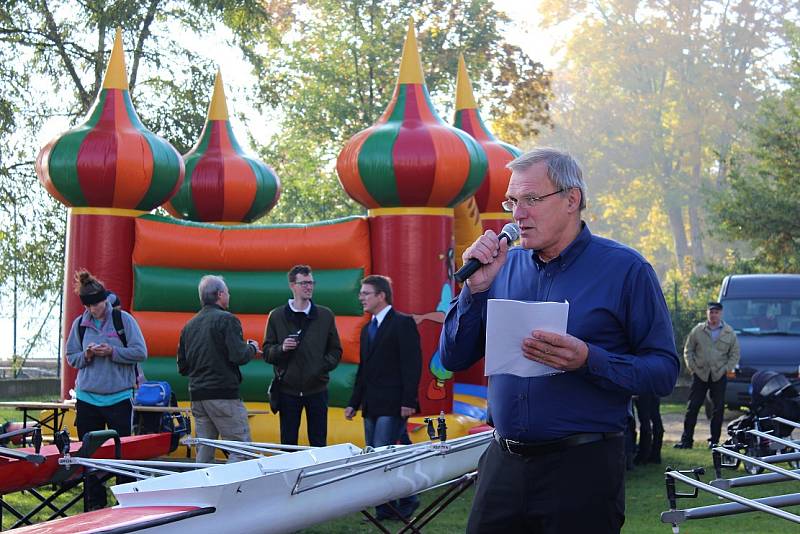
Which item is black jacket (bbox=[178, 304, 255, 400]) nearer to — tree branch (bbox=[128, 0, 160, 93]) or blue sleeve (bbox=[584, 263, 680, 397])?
blue sleeve (bbox=[584, 263, 680, 397])

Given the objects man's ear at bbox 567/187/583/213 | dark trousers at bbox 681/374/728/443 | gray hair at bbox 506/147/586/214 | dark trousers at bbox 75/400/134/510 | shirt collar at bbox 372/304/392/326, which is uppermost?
gray hair at bbox 506/147/586/214

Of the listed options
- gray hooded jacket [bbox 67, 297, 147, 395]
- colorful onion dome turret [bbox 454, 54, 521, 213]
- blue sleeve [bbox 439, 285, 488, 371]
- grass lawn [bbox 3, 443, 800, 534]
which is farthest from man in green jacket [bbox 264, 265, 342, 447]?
colorful onion dome turret [bbox 454, 54, 521, 213]

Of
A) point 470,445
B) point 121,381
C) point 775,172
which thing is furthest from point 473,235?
point 775,172

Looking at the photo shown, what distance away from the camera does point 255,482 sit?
5215 mm

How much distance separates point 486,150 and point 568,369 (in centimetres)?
1104

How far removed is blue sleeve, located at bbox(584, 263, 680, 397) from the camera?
3764 millimetres

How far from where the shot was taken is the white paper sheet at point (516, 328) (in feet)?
12.0

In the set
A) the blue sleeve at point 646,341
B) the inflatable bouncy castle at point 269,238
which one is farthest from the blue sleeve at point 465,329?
the inflatable bouncy castle at point 269,238

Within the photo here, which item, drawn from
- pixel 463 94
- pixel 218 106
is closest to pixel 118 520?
pixel 218 106

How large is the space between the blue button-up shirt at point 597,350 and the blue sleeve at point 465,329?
0.62ft

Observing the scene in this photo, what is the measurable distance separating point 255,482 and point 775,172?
1921cm

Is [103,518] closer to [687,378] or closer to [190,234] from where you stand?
[190,234]

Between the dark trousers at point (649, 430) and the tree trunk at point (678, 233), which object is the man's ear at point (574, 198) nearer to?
the dark trousers at point (649, 430)

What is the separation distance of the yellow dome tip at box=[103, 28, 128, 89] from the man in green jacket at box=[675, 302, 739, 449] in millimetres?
6885
